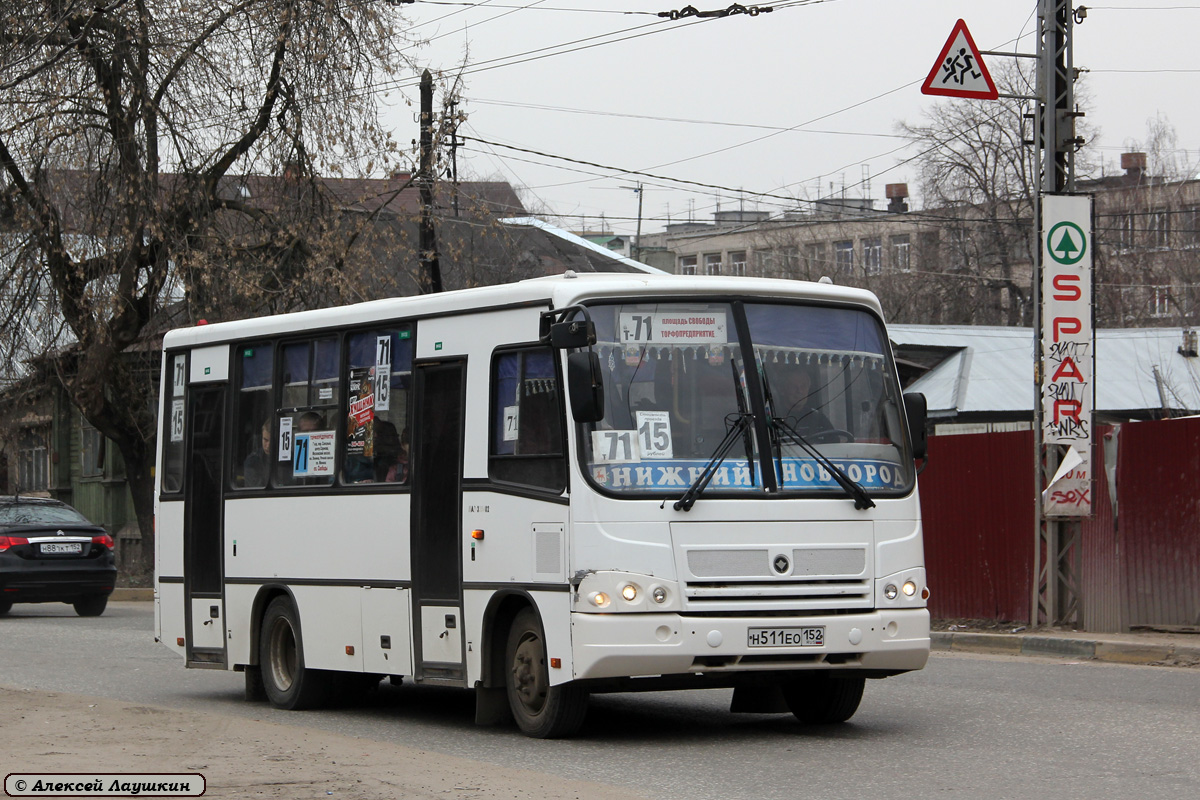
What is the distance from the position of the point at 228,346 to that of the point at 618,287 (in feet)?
15.6

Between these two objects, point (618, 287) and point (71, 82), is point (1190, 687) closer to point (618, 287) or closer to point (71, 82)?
point (618, 287)

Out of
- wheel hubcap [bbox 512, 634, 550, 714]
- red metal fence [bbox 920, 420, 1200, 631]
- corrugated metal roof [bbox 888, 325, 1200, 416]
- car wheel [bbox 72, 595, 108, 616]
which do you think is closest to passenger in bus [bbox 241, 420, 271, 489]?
wheel hubcap [bbox 512, 634, 550, 714]

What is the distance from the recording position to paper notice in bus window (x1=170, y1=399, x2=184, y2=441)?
14047mm

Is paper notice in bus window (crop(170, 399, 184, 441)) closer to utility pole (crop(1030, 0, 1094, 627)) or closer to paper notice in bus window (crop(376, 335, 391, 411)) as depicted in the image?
paper notice in bus window (crop(376, 335, 391, 411))

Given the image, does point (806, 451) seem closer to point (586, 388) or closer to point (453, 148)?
point (586, 388)

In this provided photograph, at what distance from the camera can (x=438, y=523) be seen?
10883mm

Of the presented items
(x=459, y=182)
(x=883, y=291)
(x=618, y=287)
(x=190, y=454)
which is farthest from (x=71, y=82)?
(x=883, y=291)

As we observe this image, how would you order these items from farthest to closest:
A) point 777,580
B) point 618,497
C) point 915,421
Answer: point 915,421
point 777,580
point 618,497

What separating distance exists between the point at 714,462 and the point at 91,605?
17.4 m

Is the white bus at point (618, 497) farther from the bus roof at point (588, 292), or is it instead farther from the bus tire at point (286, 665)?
the bus tire at point (286, 665)

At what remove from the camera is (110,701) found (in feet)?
39.2

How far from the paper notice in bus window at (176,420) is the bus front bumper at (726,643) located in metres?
5.76

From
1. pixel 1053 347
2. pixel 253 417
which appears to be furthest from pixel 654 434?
pixel 1053 347

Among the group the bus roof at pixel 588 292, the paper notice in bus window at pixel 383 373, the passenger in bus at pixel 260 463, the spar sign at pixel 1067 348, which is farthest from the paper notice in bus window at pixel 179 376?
the spar sign at pixel 1067 348
